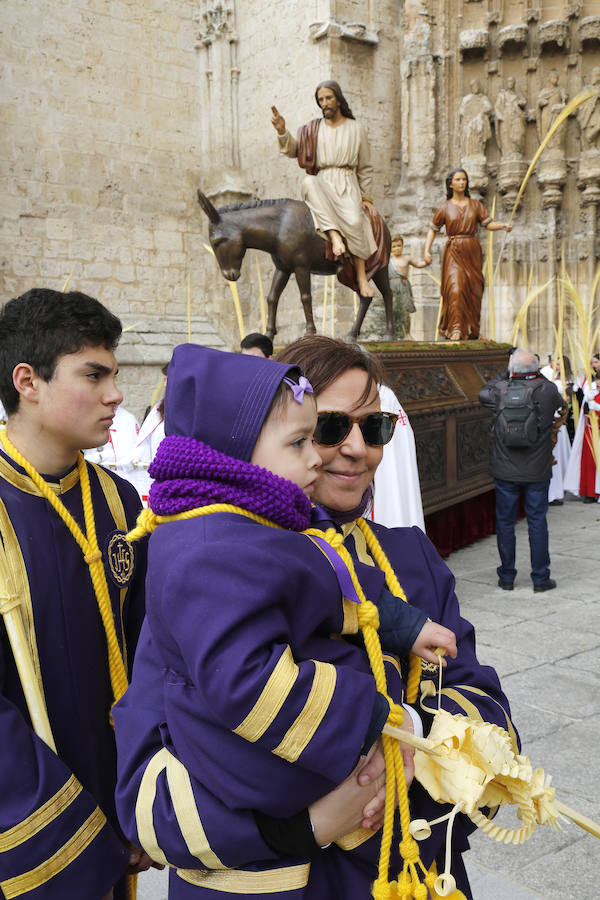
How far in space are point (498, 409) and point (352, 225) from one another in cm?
212

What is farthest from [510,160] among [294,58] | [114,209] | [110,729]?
[110,729]

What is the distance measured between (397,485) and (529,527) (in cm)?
144

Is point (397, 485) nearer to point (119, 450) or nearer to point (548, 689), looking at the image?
point (548, 689)

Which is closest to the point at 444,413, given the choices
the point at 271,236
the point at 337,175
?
the point at 271,236

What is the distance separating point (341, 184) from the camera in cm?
712

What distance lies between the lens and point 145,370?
521 inches

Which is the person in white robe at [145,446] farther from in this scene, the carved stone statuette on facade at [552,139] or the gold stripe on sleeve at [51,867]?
the carved stone statuette on facade at [552,139]

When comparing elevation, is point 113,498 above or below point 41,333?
below

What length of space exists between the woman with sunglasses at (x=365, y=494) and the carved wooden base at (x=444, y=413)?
483 centimetres

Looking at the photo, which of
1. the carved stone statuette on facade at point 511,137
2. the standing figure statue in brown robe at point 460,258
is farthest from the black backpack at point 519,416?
the carved stone statuette on facade at point 511,137

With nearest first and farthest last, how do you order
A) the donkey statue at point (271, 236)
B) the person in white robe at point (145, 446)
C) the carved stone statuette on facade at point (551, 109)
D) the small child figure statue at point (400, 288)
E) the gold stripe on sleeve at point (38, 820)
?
the gold stripe on sleeve at point (38, 820) → the person in white robe at point (145, 446) → the donkey statue at point (271, 236) → the small child figure statue at point (400, 288) → the carved stone statuette on facade at point (551, 109)

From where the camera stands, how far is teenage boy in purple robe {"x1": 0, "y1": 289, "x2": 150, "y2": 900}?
4.53 ft

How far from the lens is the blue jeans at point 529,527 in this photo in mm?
6207

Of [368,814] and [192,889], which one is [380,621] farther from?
[192,889]
